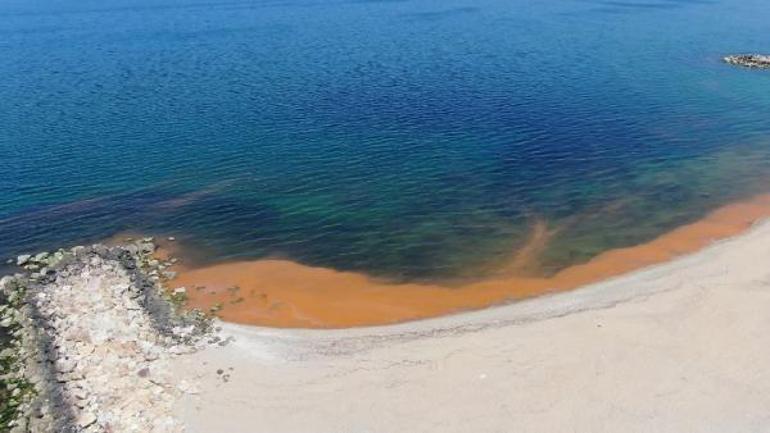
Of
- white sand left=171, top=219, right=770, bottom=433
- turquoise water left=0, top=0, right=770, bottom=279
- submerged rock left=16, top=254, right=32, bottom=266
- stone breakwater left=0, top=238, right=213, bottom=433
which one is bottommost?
white sand left=171, top=219, right=770, bottom=433

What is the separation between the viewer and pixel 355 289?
113 ft

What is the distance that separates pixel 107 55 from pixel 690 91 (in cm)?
7497

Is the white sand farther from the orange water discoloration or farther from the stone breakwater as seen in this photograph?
the stone breakwater

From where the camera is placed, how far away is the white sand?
24.2 meters

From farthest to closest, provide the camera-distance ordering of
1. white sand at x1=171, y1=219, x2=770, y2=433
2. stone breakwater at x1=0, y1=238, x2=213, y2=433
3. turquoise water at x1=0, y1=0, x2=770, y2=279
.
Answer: turquoise water at x1=0, y1=0, x2=770, y2=279
stone breakwater at x1=0, y1=238, x2=213, y2=433
white sand at x1=171, y1=219, x2=770, y2=433

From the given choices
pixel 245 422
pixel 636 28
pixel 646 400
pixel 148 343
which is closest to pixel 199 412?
pixel 245 422

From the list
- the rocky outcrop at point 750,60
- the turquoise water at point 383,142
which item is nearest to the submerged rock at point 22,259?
the turquoise water at point 383,142

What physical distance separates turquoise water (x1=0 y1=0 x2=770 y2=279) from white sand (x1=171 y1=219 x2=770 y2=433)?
6.37 meters

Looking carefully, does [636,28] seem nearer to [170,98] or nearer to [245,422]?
[170,98]

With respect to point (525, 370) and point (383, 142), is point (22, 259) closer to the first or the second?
point (383, 142)

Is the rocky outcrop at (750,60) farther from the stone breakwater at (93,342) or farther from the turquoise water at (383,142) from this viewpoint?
the stone breakwater at (93,342)

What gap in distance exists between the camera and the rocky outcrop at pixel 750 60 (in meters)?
77.1

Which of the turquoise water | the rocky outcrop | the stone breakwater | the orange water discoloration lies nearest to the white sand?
the orange water discoloration

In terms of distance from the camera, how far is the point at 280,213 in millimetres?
42875
